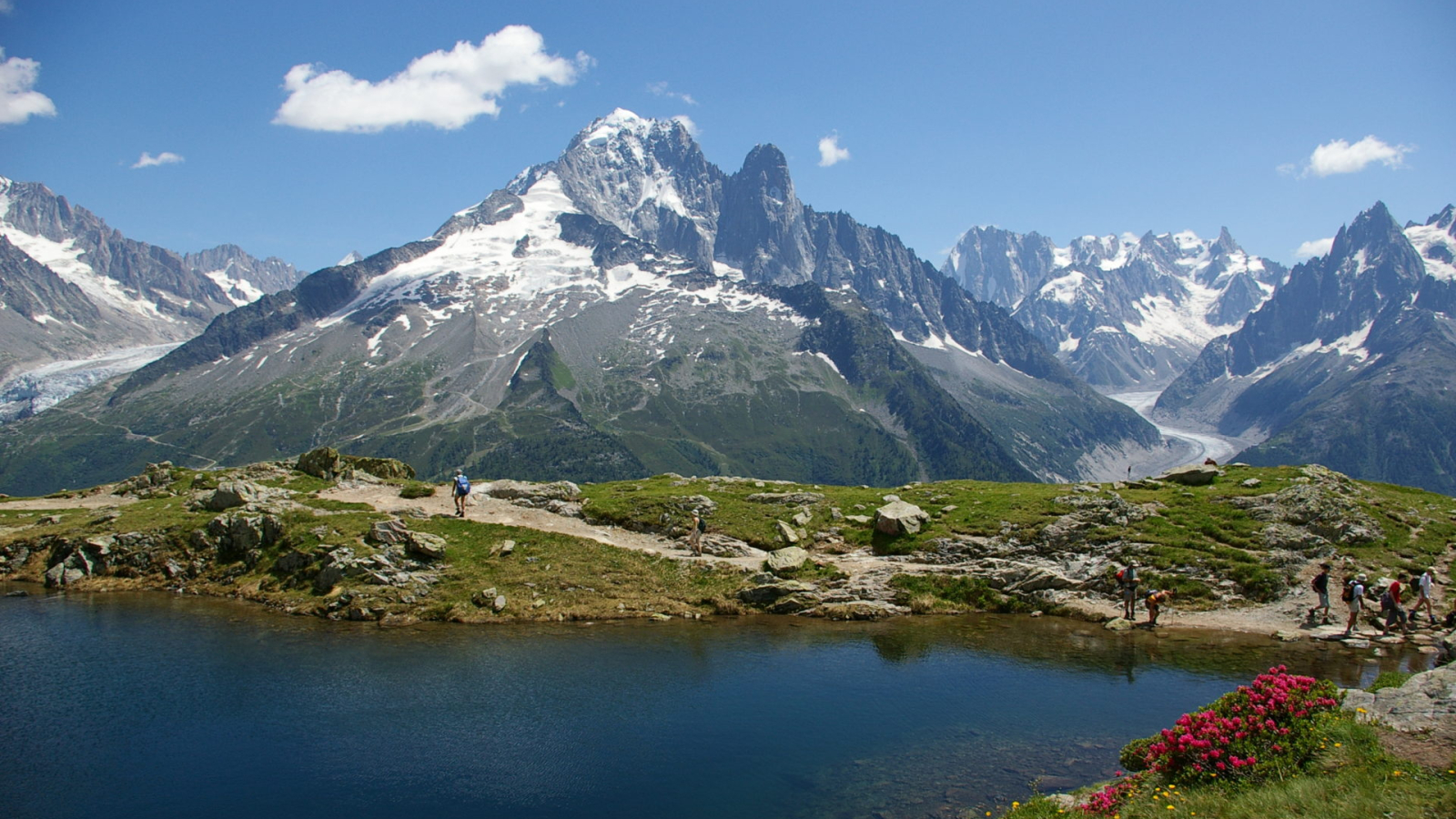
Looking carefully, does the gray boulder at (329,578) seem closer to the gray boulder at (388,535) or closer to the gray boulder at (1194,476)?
the gray boulder at (388,535)

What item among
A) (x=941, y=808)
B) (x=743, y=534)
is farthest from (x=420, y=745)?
(x=743, y=534)

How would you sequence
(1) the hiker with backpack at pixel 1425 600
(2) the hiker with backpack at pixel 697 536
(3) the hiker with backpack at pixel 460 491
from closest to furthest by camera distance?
(1) the hiker with backpack at pixel 1425 600
(2) the hiker with backpack at pixel 697 536
(3) the hiker with backpack at pixel 460 491

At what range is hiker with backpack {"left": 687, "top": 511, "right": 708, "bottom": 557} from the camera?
2068 inches

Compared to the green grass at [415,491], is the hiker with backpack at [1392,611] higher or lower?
lower

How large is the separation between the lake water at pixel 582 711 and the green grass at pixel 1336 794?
20.4 ft

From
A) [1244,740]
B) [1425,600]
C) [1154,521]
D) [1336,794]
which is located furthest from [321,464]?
[1425,600]

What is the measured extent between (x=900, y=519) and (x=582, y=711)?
29.4m

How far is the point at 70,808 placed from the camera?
24766mm

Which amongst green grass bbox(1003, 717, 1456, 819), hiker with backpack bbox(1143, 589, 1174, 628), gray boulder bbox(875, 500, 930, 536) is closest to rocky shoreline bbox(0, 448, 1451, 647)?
gray boulder bbox(875, 500, 930, 536)

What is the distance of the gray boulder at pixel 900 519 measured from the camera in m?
53.9

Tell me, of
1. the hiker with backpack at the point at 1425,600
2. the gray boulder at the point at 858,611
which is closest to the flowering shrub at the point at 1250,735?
the gray boulder at the point at 858,611

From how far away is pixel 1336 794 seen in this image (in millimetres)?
16797

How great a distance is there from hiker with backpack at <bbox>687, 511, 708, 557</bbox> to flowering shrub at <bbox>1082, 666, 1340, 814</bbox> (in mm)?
34037

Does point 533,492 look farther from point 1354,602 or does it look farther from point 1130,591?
point 1354,602
